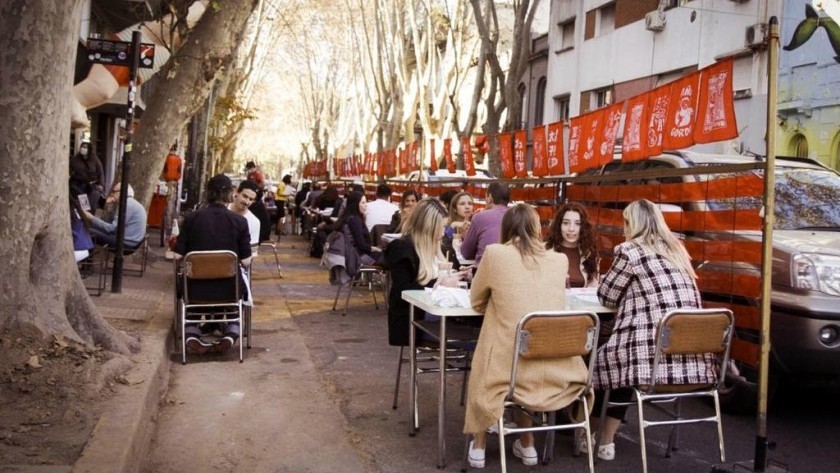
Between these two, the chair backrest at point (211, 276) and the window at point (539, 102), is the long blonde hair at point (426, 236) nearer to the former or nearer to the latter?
the chair backrest at point (211, 276)

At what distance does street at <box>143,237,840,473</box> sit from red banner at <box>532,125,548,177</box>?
14.9 feet

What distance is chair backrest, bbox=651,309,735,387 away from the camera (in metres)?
5.04

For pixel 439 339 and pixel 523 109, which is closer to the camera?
pixel 439 339

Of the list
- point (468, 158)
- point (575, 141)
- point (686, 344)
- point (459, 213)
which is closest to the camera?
point (686, 344)

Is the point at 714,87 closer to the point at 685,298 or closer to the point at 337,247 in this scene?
the point at 685,298

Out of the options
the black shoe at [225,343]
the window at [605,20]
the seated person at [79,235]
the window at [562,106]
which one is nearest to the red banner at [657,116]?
the black shoe at [225,343]

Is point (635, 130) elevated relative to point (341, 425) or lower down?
elevated

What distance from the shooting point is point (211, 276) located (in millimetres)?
8094

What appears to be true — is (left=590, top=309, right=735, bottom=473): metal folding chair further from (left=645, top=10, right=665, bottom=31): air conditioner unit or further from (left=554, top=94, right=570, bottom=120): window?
(left=554, top=94, right=570, bottom=120): window

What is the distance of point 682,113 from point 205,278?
453 cm

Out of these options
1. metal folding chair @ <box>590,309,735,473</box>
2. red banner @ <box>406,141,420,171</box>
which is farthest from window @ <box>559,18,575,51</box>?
metal folding chair @ <box>590,309,735,473</box>

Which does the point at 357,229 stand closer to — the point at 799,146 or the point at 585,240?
the point at 585,240

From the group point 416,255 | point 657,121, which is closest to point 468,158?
point 657,121

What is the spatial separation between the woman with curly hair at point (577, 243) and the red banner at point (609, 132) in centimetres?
307
